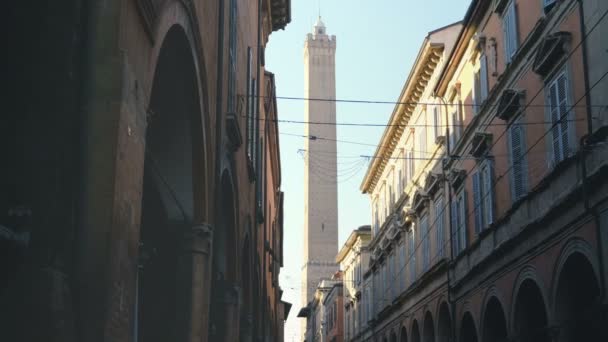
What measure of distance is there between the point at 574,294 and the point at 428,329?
14.9 metres

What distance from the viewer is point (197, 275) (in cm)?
1250

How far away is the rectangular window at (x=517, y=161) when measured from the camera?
2031cm

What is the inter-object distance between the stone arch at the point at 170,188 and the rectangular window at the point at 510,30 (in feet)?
36.1

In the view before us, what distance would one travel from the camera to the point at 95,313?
6430mm

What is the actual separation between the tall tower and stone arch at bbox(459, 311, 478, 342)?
61.2 meters

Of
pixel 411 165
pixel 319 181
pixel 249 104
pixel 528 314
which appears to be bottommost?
pixel 528 314

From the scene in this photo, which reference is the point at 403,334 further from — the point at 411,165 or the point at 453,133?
the point at 453,133

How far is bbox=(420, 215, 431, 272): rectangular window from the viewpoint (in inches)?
1250

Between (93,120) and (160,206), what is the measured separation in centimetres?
598

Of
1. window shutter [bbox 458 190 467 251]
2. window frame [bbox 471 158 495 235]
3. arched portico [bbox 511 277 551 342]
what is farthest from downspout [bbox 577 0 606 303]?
window shutter [bbox 458 190 467 251]

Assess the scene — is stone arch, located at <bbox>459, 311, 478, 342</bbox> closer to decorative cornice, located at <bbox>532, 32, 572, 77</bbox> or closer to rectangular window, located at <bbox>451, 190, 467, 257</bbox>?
rectangular window, located at <bbox>451, 190, 467, 257</bbox>

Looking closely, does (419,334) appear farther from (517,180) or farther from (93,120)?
(93,120)

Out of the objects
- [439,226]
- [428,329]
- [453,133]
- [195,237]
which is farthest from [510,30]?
[428,329]

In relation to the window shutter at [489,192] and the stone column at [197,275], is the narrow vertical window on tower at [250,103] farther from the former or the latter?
the stone column at [197,275]
